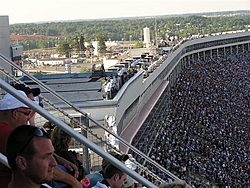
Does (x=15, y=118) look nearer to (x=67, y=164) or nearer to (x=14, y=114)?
(x=14, y=114)

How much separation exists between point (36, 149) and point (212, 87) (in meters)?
30.2

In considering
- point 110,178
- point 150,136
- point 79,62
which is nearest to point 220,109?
point 150,136

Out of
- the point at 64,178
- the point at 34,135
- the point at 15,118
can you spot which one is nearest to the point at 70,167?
the point at 64,178


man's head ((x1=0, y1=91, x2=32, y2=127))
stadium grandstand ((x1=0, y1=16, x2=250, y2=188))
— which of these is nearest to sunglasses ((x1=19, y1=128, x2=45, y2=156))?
stadium grandstand ((x1=0, y1=16, x2=250, y2=188))

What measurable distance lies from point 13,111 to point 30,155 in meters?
0.69

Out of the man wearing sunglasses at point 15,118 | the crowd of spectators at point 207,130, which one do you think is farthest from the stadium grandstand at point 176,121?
the man wearing sunglasses at point 15,118

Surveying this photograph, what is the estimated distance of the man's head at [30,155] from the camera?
217 cm

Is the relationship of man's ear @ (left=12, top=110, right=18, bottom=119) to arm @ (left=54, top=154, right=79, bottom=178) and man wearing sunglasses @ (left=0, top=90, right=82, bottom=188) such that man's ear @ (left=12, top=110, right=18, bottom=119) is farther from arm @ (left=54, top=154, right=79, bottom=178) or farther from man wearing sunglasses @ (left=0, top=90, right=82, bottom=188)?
arm @ (left=54, top=154, right=79, bottom=178)

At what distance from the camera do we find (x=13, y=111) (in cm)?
282

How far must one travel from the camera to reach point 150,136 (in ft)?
57.6

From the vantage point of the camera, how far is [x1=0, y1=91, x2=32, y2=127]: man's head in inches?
110

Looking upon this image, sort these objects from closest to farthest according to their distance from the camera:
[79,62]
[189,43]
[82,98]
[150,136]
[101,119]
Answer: [101,119], [82,98], [150,136], [189,43], [79,62]

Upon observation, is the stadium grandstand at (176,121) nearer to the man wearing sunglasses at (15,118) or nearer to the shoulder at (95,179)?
the man wearing sunglasses at (15,118)

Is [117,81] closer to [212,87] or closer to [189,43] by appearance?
[212,87]
